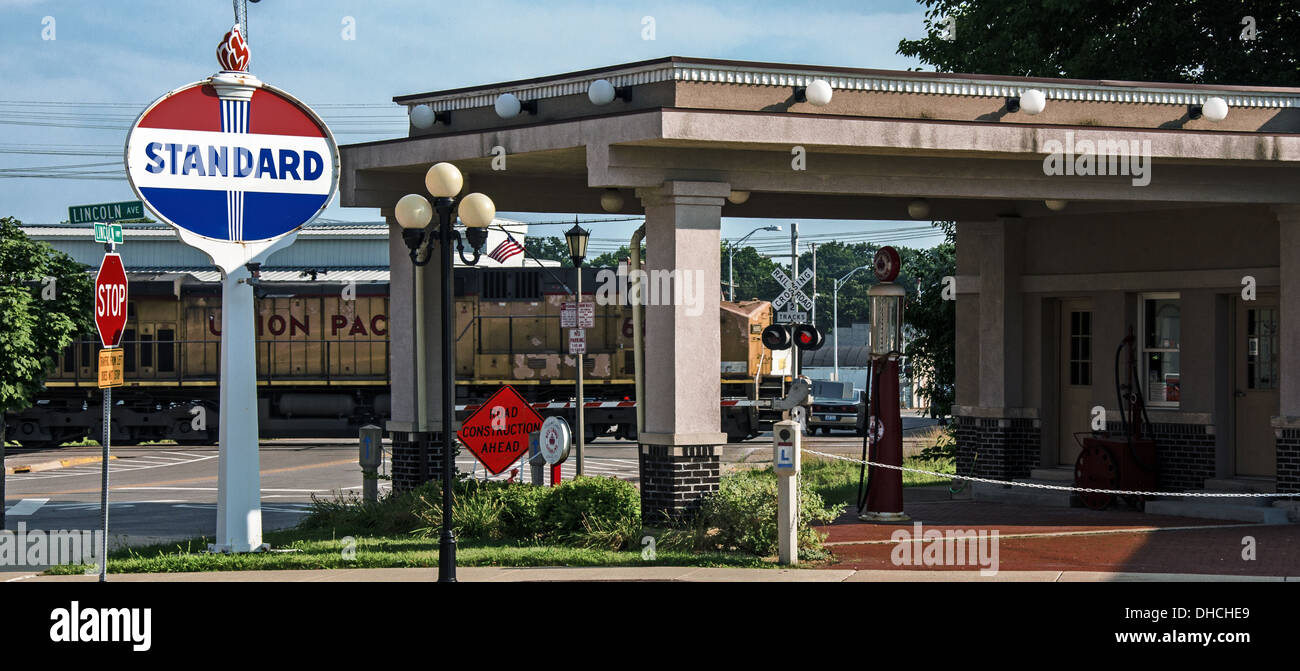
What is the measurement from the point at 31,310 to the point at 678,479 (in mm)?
9337

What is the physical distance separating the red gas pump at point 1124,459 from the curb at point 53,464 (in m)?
23.1

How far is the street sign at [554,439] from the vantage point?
16828 mm

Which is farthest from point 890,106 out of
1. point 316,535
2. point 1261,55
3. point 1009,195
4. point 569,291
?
point 569,291

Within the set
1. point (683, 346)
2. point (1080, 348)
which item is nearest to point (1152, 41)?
point (1080, 348)

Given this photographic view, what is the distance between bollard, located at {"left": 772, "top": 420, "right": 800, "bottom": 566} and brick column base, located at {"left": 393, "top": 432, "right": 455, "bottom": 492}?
601cm

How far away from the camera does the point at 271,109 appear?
15523mm

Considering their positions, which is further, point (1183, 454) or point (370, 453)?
point (1183, 454)

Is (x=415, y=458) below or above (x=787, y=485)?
below

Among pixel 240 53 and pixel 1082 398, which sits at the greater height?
pixel 240 53

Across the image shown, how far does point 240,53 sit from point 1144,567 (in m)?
11.5

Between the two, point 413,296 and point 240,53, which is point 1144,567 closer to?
point 413,296

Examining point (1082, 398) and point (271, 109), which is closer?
point (271, 109)

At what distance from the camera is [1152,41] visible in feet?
84.2

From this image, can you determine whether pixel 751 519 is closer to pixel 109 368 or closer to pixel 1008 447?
pixel 109 368
